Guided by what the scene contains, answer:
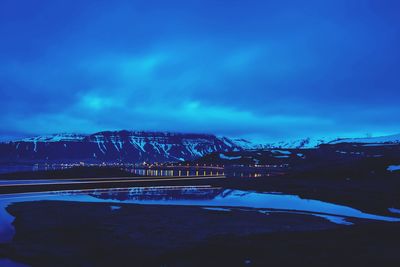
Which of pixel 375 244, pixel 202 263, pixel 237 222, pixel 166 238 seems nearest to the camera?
pixel 202 263

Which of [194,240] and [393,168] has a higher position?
[393,168]

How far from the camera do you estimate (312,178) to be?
100 metres

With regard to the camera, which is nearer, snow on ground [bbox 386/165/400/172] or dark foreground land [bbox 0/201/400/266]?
dark foreground land [bbox 0/201/400/266]

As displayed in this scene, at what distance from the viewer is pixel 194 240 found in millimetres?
24406

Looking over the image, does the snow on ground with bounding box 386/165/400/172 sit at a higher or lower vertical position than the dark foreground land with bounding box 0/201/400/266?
higher

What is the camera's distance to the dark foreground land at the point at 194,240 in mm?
19734

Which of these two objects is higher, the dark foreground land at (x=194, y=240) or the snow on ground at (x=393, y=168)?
the snow on ground at (x=393, y=168)

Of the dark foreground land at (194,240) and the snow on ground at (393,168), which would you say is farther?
the snow on ground at (393,168)

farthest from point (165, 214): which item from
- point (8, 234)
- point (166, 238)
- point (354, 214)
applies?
point (354, 214)

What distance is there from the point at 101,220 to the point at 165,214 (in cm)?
610

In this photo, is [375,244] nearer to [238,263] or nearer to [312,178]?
[238,263]

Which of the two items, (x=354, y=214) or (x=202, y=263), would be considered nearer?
(x=202, y=263)

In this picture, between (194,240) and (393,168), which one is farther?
(393,168)

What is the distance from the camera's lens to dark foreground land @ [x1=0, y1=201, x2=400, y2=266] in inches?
777
